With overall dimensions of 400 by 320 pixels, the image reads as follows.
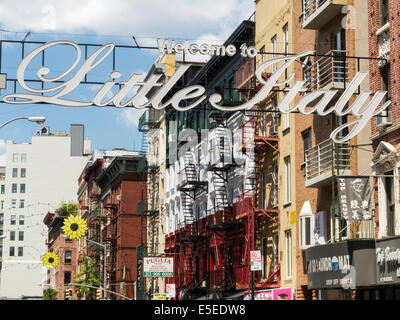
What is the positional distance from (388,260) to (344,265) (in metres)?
2.69

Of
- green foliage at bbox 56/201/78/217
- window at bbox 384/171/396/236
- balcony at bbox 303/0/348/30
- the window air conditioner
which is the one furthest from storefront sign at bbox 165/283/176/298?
green foliage at bbox 56/201/78/217

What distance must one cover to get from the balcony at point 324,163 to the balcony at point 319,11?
222 inches

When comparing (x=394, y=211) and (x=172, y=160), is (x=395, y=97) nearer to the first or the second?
(x=394, y=211)

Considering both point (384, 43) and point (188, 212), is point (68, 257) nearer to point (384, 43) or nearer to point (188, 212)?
point (188, 212)

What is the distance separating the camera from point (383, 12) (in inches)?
1266

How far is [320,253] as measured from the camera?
3325 centimetres

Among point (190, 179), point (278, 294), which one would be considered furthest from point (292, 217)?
point (190, 179)

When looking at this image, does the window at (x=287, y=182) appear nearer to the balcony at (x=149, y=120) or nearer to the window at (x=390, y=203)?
the window at (x=390, y=203)

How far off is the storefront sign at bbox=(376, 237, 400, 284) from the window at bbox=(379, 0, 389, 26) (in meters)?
8.66
